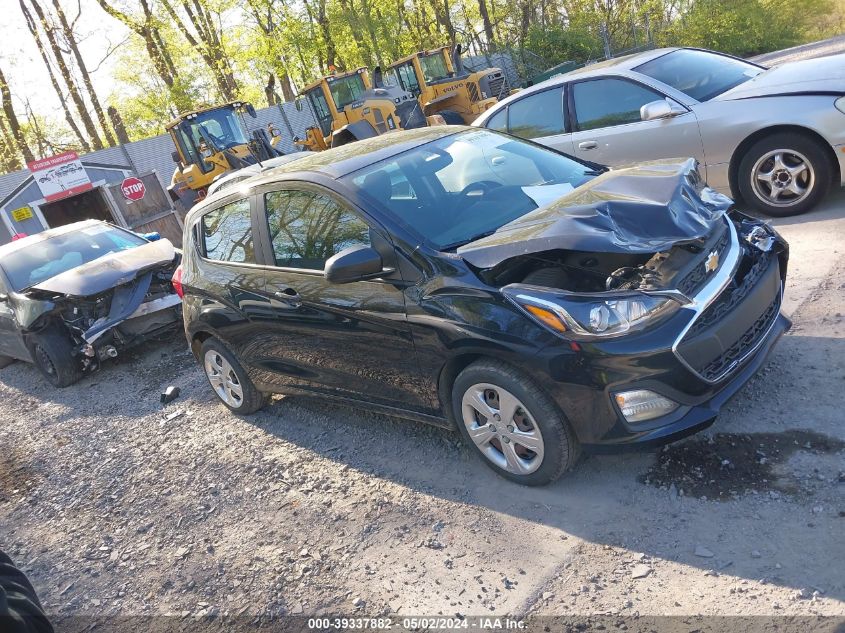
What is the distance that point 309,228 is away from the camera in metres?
4.28

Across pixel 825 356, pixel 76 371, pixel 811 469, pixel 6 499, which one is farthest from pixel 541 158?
pixel 76 371

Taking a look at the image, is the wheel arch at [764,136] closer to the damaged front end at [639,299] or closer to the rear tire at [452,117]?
the damaged front end at [639,299]

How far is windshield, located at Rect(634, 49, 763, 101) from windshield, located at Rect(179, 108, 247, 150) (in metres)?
14.0

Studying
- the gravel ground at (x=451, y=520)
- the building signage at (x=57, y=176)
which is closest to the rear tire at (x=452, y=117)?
the building signage at (x=57, y=176)

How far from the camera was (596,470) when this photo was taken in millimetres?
3670

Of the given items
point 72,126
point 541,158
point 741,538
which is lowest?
point 741,538

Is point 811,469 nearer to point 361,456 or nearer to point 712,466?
point 712,466

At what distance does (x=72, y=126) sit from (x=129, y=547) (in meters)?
40.7

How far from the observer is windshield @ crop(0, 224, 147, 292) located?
27.3ft

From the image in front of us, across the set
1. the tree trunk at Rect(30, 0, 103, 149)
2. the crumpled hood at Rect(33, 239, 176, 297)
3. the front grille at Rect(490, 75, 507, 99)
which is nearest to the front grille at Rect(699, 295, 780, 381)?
the crumpled hood at Rect(33, 239, 176, 297)

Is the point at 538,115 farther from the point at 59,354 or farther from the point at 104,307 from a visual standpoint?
the point at 59,354

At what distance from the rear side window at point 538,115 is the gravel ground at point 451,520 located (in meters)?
2.70

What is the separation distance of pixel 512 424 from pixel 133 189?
1458cm

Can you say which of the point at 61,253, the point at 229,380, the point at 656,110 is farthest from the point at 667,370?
the point at 61,253
